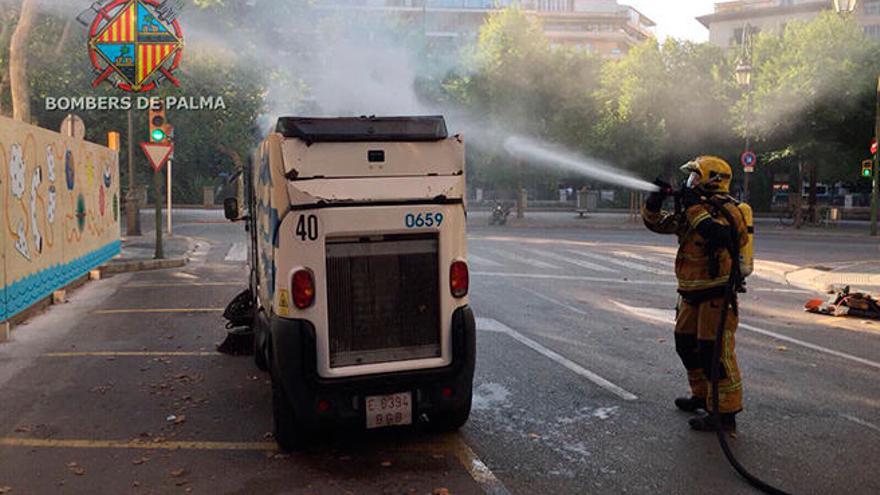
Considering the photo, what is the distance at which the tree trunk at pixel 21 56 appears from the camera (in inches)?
660

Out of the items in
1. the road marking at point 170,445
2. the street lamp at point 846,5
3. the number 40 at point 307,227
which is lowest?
the road marking at point 170,445

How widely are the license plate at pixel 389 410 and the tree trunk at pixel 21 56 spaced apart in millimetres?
16162

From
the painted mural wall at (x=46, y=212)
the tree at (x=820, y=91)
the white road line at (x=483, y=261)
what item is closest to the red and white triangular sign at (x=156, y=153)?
the painted mural wall at (x=46, y=212)

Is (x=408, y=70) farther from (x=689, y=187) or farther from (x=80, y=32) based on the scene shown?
(x=80, y=32)

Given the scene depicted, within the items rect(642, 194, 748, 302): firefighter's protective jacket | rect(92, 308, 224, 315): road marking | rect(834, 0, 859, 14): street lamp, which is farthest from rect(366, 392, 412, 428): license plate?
rect(834, 0, 859, 14): street lamp

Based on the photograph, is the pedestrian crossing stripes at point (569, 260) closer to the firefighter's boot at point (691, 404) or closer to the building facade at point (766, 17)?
the firefighter's boot at point (691, 404)

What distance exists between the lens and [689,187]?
570 centimetres

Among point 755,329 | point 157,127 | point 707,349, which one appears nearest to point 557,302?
point 755,329

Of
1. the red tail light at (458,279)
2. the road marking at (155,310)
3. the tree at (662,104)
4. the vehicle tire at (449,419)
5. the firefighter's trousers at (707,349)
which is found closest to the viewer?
the red tail light at (458,279)

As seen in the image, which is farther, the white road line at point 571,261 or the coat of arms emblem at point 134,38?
the coat of arms emblem at point 134,38

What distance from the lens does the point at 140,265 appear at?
49.8 ft

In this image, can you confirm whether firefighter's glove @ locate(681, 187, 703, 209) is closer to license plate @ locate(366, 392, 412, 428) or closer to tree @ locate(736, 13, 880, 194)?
license plate @ locate(366, 392, 412, 428)

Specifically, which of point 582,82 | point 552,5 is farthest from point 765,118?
point 552,5

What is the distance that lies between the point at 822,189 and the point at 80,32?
48.7 metres
